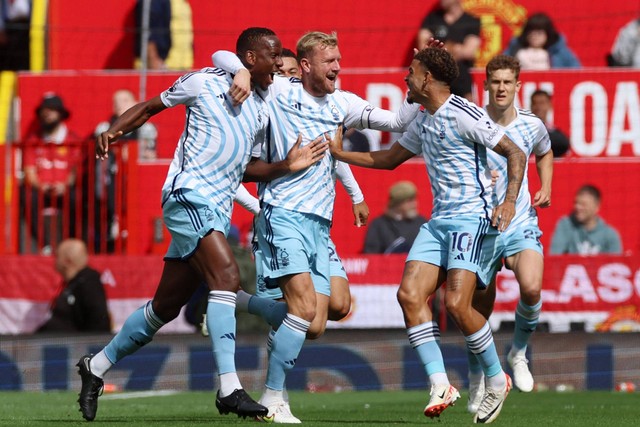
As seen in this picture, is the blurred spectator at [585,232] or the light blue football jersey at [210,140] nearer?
the light blue football jersey at [210,140]

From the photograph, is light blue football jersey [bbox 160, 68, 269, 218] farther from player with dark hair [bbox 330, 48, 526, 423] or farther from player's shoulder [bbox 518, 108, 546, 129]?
player's shoulder [bbox 518, 108, 546, 129]

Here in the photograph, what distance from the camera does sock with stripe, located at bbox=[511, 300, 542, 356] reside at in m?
10.8

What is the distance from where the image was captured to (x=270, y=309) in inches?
388

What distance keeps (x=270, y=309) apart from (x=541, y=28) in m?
8.90

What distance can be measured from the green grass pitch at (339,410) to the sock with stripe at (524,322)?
508 millimetres

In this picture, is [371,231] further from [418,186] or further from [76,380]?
[76,380]

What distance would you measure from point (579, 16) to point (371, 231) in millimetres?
5777

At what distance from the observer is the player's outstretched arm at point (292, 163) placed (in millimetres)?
9055

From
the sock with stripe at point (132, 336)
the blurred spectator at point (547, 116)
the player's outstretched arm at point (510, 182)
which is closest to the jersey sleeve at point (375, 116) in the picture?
the player's outstretched arm at point (510, 182)

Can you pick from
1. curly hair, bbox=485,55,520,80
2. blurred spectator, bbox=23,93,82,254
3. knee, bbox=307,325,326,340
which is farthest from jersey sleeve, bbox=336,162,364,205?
blurred spectator, bbox=23,93,82,254

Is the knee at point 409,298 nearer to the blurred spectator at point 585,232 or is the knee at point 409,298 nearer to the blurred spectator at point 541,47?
the blurred spectator at point 585,232

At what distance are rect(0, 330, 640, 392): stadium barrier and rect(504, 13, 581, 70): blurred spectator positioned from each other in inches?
180

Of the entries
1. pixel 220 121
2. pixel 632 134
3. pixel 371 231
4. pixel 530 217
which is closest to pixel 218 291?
pixel 220 121

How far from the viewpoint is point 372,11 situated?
20.1 meters
